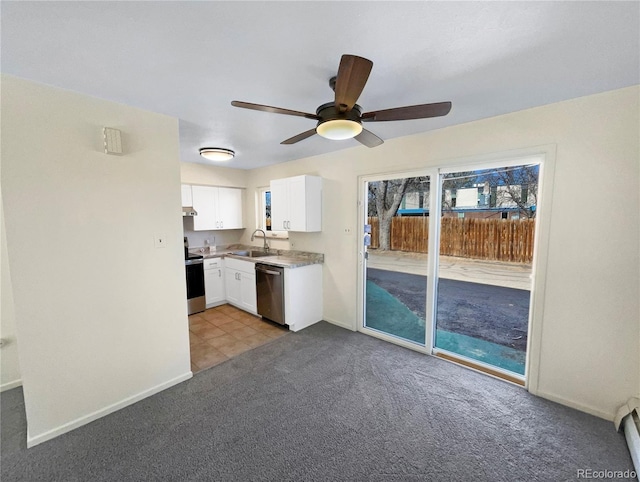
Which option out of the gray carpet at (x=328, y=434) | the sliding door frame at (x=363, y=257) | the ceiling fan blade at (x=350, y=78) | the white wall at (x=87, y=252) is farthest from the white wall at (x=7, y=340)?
the sliding door frame at (x=363, y=257)

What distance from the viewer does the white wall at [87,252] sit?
1717 mm

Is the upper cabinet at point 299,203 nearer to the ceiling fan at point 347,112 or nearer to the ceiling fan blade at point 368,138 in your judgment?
the ceiling fan blade at point 368,138

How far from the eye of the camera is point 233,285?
4.42 m

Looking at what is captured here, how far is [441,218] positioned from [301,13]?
91.4 inches

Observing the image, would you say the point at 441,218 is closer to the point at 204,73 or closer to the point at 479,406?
the point at 479,406

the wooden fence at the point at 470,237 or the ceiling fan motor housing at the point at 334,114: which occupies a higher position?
the ceiling fan motor housing at the point at 334,114

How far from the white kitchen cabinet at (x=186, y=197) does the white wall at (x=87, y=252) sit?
2.11m

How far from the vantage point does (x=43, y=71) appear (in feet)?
5.24

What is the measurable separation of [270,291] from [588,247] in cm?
331

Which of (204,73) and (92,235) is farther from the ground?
(204,73)

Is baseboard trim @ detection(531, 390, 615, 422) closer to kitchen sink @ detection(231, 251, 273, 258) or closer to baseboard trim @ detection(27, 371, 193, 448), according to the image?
baseboard trim @ detection(27, 371, 193, 448)

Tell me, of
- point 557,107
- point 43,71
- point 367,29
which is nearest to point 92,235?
point 43,71

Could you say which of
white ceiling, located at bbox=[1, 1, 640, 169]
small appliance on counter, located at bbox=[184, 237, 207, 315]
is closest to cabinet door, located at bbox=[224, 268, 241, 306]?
small appliance on counter, located at bbox=[184, 237, 207, 315]

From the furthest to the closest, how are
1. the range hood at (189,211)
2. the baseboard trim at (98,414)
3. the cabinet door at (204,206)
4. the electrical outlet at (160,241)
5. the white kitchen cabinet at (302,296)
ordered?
the cabinet door at (204,206)
the range hood at (189,211)
the white kitchen cabinet at (302,296)
the electrical outlet at (160,241)
the baseboard trim at (98,414)
